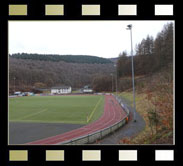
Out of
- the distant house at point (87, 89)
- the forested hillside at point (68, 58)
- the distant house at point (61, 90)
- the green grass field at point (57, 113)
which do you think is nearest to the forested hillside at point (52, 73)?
the forested hillside at point (68, 58)

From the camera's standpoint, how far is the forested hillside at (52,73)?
2285 inches

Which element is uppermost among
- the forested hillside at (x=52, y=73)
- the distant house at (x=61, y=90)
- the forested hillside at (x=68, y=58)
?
the forested hillside at (x=68, y=58)

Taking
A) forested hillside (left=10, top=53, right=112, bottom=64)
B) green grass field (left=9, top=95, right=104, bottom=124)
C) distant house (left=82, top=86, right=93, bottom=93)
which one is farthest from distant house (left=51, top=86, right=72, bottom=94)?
green grass field (left=9, top=95, right=104, bottom=124)

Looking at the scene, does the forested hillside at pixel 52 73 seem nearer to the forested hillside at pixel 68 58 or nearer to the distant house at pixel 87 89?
the forested hillside at pixel 68 58

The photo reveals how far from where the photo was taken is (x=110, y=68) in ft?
205

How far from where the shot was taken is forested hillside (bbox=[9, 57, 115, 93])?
58.0 m

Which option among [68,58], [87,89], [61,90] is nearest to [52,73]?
[68,58]

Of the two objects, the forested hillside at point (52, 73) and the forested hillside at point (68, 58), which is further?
the forested hillside at point (68, 58)

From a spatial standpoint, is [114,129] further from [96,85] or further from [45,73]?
[45,73]

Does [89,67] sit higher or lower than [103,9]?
higher

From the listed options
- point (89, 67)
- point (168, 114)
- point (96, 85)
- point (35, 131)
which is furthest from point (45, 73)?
point (168, 114)
